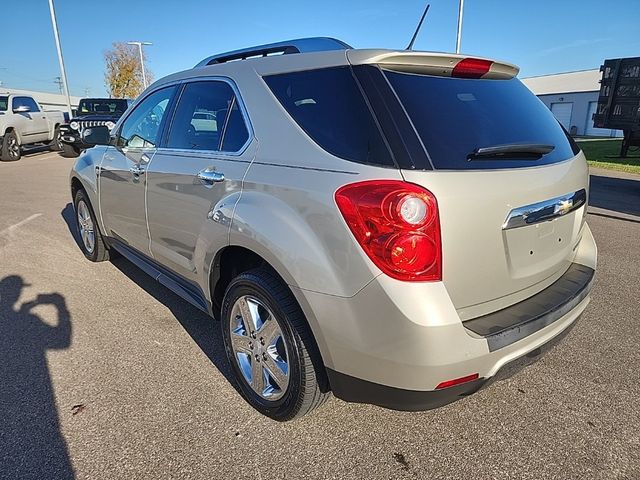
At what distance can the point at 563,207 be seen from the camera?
2.19 metres

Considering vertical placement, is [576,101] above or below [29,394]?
above

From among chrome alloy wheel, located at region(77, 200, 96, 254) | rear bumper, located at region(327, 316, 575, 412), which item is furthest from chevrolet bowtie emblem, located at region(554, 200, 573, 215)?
chrome alloy wheel, located at region(77, 200, 96, 254)

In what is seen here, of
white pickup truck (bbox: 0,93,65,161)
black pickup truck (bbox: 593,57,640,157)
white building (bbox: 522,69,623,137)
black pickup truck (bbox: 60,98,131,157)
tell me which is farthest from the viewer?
white building (bbox: 522,69,623,137)

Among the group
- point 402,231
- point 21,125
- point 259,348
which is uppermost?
point 402,231

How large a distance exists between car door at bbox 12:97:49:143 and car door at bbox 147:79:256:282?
46.5ft

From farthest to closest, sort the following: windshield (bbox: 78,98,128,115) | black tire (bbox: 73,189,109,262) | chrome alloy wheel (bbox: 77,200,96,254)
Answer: windshield (bbox: 78,98,128,115)
chrome alloy wheel (bbox: 77,200,96,254)
black tire (bbox: 73,189,109,262)

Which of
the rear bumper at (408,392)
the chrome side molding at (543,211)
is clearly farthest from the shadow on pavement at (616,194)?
the rear bumper at (408,392)

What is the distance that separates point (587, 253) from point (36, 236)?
6.22 m

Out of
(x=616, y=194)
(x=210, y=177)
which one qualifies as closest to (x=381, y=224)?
(x=210, y=177)

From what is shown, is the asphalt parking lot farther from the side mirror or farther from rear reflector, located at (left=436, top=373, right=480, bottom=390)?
the side mirror

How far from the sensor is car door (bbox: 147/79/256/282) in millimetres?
2434

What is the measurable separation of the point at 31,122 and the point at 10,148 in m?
1.21

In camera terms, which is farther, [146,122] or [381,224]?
[146,122]

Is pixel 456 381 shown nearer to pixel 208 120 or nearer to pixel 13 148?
pixel 208 120
